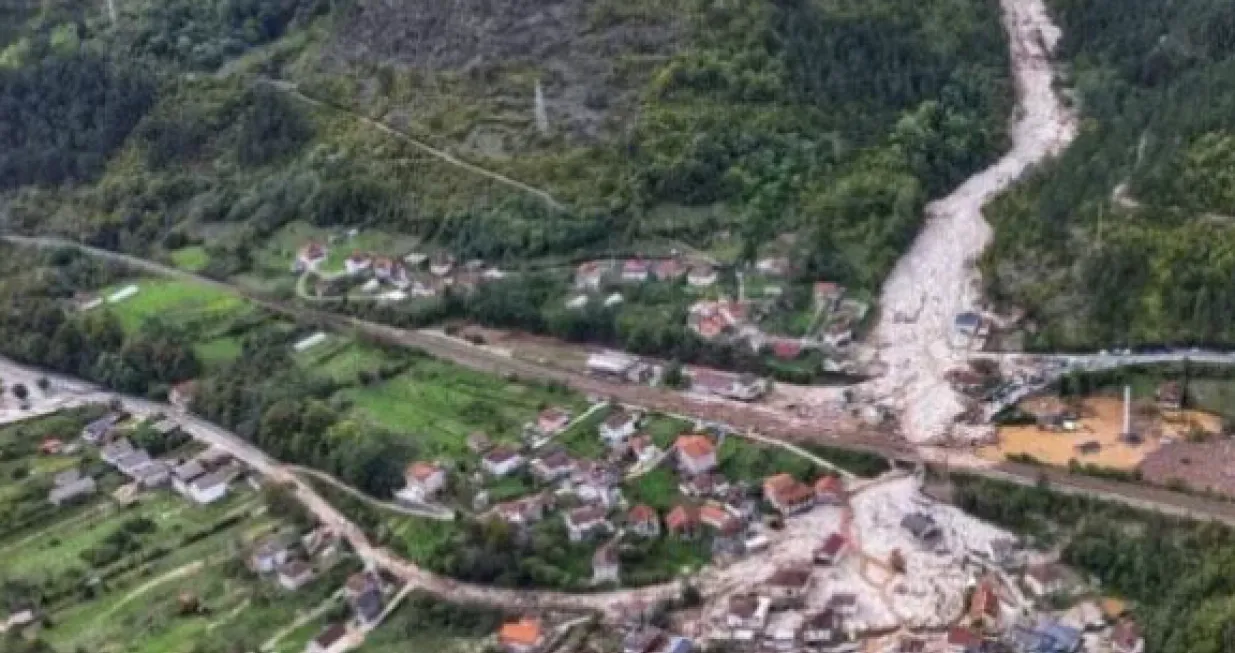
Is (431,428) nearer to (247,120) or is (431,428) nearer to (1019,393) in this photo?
(1019,393)

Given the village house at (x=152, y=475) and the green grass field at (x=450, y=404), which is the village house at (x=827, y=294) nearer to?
the green grass field at (x=450, y=404)

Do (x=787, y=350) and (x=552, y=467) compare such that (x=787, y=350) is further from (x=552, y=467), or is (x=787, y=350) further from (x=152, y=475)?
(x=152, y=475)

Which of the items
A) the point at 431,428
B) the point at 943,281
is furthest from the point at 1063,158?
the point at 431,428

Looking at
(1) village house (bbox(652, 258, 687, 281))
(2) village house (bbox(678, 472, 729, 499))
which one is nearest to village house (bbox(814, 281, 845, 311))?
(1) village house (bbox(652, 258, 687, 281))

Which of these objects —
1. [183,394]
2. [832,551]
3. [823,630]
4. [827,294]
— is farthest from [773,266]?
[183,394]

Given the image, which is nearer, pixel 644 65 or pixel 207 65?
pixel 644 65

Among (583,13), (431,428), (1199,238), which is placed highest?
(583,13)
